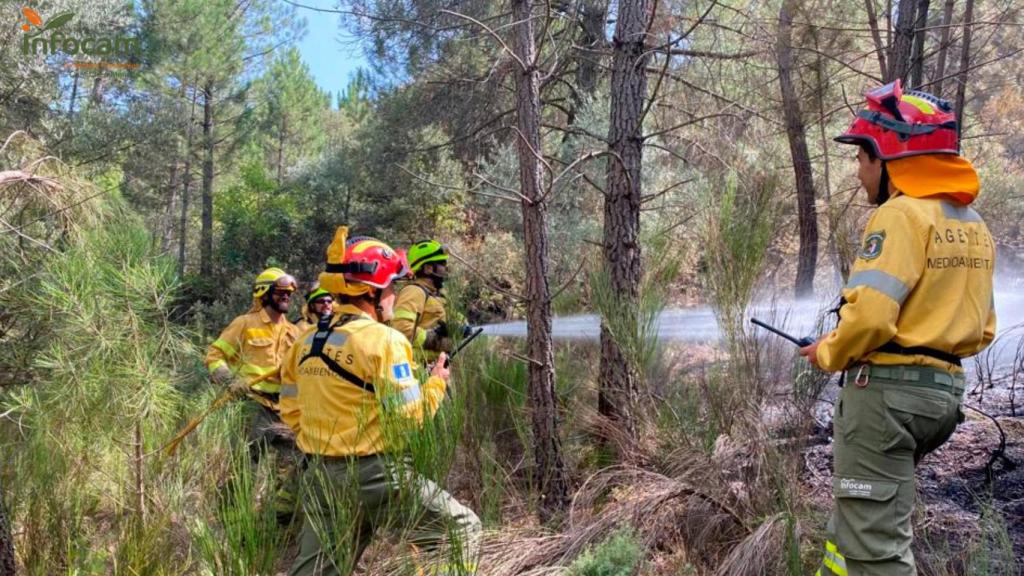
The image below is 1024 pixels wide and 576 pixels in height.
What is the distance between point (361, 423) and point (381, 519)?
0.38 meters

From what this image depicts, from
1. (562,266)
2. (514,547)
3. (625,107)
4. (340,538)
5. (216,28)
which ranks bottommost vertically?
(514,547)

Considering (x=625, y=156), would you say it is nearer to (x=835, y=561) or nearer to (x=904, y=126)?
(x=904, y=126)

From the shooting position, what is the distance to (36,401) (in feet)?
12.7

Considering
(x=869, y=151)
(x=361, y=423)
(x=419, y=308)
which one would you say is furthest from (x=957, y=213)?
(x=419, y=308)

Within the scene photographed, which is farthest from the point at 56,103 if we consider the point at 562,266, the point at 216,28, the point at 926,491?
the point at 926,491

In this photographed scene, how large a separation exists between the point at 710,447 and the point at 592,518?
2.17 feet

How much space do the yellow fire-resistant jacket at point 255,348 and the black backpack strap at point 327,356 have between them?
9.79 ft

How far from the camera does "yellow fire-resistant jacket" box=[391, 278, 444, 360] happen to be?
513 centimetres

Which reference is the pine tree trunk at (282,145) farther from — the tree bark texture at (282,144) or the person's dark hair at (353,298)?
the person's dark hair at (353,298)

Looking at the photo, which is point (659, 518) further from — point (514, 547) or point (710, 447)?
point (514, 547)

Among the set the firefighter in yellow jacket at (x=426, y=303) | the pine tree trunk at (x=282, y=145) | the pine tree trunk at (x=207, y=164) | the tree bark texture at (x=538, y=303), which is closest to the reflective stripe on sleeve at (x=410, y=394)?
the tree bark texture at (x=538, y=303)

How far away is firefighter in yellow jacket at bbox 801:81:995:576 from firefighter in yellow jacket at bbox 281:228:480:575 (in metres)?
1.39

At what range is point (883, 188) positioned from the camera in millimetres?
2723

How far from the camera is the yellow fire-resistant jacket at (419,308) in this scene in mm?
5129
